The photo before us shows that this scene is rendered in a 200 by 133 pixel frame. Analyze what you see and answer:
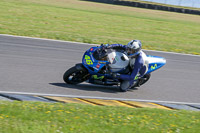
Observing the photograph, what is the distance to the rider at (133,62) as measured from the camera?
9078 mm

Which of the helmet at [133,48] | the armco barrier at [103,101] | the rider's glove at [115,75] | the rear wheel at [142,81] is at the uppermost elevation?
the helmet at [133,48]

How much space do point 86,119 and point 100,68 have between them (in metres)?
2.83

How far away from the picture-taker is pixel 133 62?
938 centimetres

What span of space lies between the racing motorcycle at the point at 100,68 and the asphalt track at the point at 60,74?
24 centimetres

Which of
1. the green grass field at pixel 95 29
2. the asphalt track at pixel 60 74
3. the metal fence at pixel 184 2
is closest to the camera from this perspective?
the asphalt track at pixel 60 74

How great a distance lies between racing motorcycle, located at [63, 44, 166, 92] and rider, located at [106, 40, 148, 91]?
104 mm

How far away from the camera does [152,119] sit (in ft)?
22.5

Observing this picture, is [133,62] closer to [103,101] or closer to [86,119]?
[103,101]

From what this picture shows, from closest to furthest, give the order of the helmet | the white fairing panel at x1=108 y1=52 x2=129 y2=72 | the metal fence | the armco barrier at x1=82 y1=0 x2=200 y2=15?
1. the helmet
2. the white fairing panel at x1=108 y1=52 x2=129 y2=72
3. the armco barrier at x1=82 y1=0 x2=200 y2=15
4. the metal fence

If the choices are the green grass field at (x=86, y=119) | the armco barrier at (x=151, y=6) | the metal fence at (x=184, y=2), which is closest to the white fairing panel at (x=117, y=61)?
the green grass field at (x=86, y=119)

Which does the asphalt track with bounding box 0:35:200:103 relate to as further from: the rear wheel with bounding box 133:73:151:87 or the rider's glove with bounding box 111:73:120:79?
the rider's glove with bounding box 111:73:120:79

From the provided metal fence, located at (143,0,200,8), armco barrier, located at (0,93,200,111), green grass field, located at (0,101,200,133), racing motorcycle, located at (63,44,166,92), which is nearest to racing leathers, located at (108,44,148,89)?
racing motorcycle, located at (63,44,166,92)

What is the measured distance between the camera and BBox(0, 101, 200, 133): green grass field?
5.81 meters

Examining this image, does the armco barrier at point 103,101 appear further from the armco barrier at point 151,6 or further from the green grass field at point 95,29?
the armco barrier at point 151,6
